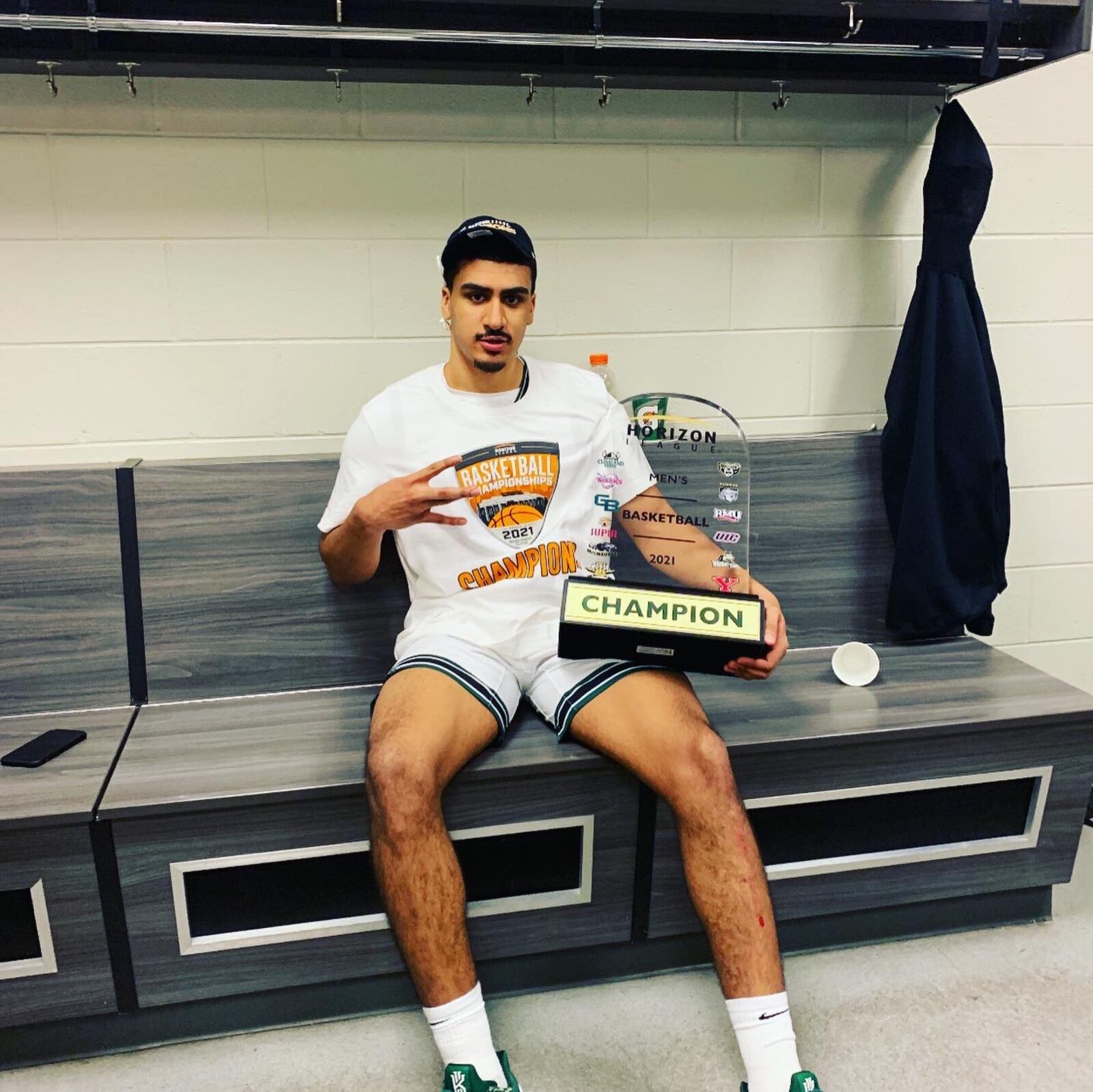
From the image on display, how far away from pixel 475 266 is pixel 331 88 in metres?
0.56

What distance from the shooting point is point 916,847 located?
71.4 inches

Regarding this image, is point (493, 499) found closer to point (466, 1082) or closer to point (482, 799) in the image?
point (482, 799)

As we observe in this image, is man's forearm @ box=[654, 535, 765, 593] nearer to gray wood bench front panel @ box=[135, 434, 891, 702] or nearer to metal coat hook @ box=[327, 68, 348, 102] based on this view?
gray wood bench front panel @ box=[135, 434, 891, 702]

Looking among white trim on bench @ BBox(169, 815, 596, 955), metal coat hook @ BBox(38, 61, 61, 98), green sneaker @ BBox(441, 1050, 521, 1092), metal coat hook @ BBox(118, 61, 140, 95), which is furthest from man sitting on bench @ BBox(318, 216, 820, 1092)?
metal coat hook @ BBox(38, 61, 61, 98)

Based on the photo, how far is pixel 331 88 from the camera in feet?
6.37

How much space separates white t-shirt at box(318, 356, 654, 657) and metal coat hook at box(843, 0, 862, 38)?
85 cm

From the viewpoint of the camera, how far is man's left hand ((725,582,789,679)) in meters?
1.57

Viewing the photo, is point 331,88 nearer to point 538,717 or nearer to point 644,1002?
point 538,717

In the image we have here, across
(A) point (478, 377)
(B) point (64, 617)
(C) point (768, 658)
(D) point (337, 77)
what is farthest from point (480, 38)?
(B) point (64, 617)

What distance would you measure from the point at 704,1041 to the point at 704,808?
0.42m

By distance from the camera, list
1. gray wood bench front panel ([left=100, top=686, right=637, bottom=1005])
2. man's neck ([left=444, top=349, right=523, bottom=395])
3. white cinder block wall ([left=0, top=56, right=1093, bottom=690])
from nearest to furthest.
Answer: gray wood bench front panel ([left=100, top=686, right=637, bottom=1005]), man's neck ([left=444, top=349, right=523, bottom=395]), white cinder block wall ([left=0, top=56, right=1093, bottom=690])

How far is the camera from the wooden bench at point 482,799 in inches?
60.7

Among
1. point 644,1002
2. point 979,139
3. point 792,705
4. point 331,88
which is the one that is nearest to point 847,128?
point 979,139

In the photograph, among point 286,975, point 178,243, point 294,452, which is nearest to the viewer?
point 286,975
